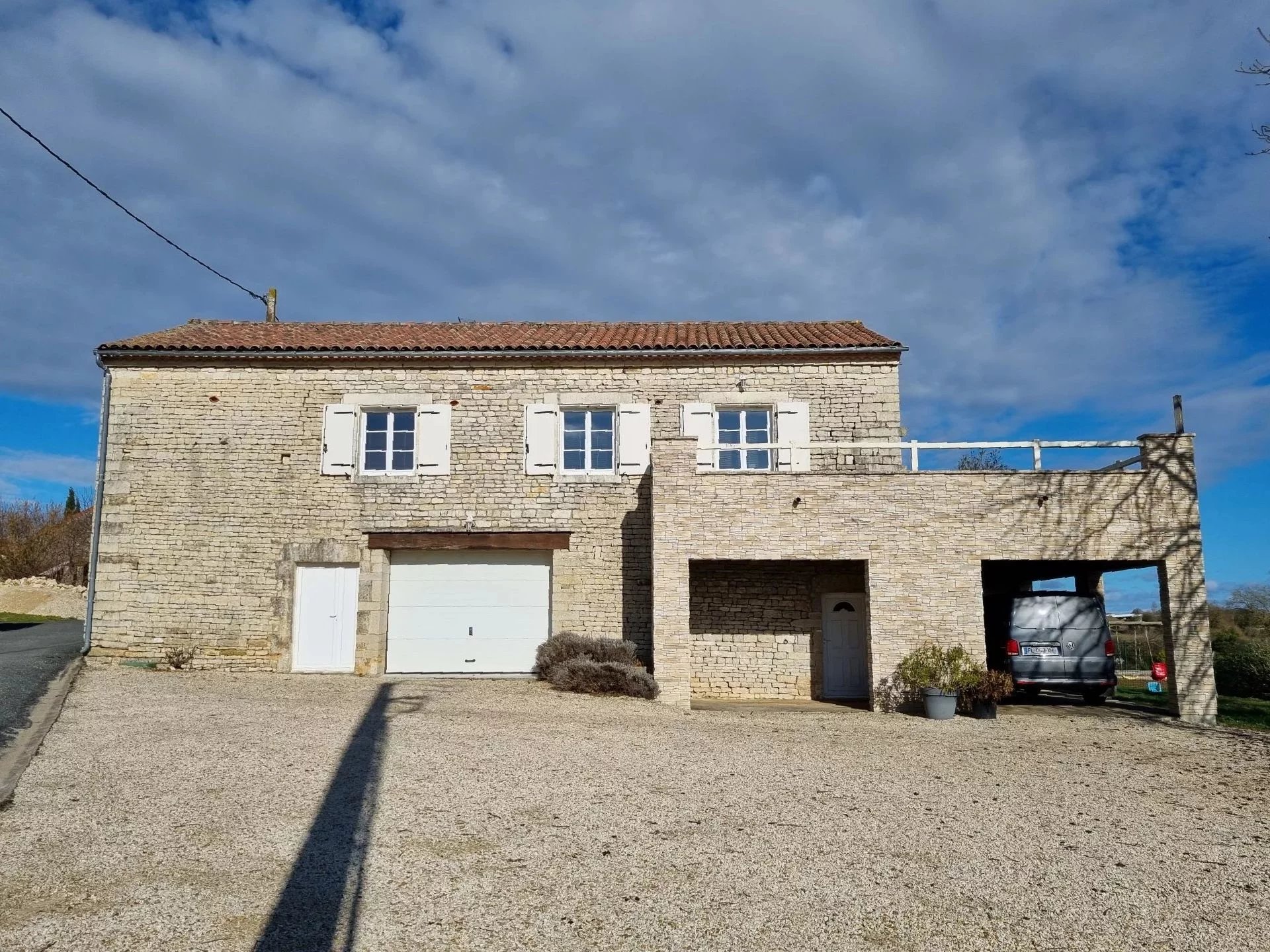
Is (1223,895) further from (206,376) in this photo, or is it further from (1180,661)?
(206,376)

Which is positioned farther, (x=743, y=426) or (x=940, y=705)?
(x=743, y=426)

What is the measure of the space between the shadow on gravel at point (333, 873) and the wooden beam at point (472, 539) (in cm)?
629

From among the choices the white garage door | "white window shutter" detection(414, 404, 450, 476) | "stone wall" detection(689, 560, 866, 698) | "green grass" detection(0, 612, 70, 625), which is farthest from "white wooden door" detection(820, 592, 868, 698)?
"green grass" detection(0, 612, 70, 625)

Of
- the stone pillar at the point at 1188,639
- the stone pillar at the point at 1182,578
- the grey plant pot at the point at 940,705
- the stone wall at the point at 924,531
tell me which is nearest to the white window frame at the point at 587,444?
the stone wall at the point at 924,531

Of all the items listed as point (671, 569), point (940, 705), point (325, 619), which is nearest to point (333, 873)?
point (671, 569)

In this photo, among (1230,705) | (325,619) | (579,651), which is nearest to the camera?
(579,651)

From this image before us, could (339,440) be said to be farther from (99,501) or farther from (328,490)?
(99,501)

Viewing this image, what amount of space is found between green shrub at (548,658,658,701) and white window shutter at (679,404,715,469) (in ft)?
12.7

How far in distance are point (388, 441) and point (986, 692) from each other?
970cm

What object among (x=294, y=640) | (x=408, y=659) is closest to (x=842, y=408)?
(x=408, y=659)

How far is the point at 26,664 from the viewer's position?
40.4ft

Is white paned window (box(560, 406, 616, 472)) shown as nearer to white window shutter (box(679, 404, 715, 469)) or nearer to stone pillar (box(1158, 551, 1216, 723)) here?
white window shutter (box(679, 404, 715, 469))

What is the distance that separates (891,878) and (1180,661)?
851cm

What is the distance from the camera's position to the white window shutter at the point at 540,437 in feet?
46.1
